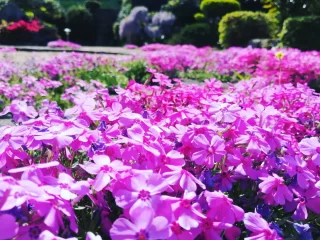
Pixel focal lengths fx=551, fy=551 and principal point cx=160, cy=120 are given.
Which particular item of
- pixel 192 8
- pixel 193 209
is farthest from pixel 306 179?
pixel 192 8

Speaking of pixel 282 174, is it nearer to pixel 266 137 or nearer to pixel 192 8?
pixel 266 137

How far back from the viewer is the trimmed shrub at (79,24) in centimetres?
3038

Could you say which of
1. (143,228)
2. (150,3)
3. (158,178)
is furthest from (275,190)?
(150,3)

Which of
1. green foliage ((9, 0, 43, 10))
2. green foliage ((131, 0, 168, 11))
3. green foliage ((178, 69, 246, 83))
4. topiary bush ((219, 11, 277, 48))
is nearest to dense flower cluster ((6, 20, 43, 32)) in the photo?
topiary bush ((219, 11, 277, 48))

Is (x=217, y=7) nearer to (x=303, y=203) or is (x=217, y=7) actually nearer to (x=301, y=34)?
(x=301, y=34)

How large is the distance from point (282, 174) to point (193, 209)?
59cm

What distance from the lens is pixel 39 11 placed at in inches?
1246

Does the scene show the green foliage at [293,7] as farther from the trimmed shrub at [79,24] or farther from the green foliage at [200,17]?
the trimmed shrub at [79,24]

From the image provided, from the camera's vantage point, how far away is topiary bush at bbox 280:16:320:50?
1389 centimetres

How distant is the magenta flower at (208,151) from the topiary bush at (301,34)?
12.8 meters

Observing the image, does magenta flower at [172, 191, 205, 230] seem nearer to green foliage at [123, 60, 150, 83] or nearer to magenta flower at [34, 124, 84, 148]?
magenta flower at [34, 124, 84, 148]

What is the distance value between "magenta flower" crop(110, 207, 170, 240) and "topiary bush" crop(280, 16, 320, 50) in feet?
43.7

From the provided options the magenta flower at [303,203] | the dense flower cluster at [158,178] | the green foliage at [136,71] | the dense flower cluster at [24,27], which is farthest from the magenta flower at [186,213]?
the dense flower cluster at [24,27]

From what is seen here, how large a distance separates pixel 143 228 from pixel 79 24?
30.2 metres
